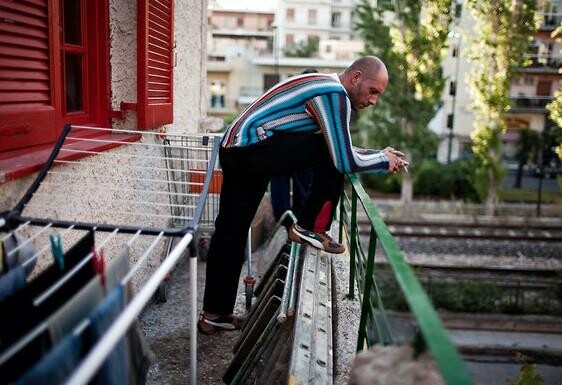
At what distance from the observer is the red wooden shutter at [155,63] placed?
3.49m

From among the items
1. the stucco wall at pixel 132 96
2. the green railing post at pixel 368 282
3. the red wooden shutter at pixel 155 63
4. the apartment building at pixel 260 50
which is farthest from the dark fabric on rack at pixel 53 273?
the apartment building at pixel 260 50

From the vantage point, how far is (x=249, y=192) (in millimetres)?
2881

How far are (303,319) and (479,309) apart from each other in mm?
11435

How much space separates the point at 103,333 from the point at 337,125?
1667mm

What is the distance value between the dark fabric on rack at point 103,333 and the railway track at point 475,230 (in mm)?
14541

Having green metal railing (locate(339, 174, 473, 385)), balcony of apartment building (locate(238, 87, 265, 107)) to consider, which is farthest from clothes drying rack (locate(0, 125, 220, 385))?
balcony of apartment building (locate(238, 87, 265, 107))

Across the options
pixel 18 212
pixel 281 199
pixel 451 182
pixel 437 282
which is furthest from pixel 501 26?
pixel 18 212

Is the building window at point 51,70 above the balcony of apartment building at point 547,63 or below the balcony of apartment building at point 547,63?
below

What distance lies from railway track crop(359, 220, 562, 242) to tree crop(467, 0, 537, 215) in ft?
6.91

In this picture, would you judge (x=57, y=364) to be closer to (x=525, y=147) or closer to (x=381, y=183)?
(x=381, y=183)

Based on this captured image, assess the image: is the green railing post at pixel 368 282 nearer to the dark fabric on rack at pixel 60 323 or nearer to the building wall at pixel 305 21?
the dark fabric on rack at pixel 60 323

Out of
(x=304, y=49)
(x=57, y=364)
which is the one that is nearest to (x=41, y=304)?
(x=57, y=364)

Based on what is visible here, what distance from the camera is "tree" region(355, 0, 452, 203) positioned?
18703mm

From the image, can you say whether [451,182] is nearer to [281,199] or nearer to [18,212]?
[281,199]
